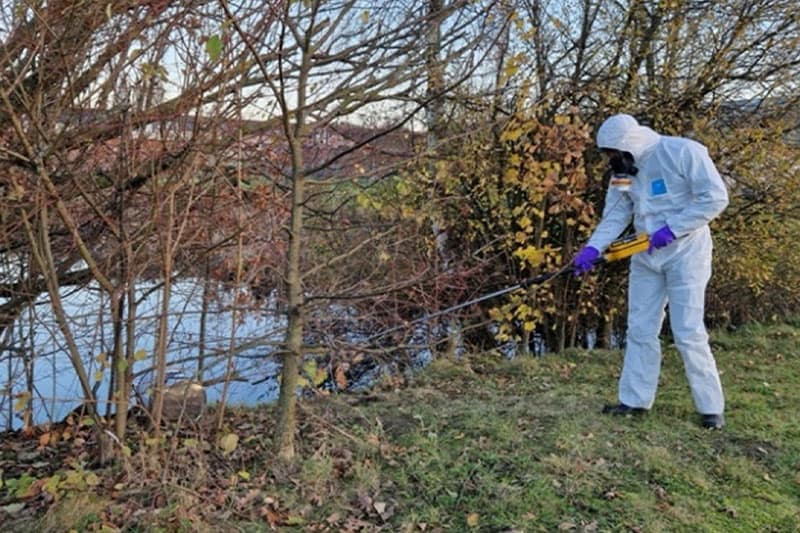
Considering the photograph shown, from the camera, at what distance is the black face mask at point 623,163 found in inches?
149

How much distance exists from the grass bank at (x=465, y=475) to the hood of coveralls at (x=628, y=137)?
63.7 inches

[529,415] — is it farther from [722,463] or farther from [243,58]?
[243,58]

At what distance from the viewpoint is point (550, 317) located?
6855 millimetres

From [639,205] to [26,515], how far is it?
352cm

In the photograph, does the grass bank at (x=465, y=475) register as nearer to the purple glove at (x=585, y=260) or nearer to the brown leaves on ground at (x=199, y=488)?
the brown leaves on ground at (x=199, y=488)

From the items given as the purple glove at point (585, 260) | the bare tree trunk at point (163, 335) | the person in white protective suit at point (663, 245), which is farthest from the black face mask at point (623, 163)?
the bare tree trunk at point (163, 335)

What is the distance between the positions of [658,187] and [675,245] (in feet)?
1.14

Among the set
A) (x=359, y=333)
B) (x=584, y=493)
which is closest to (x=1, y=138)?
(x=359, y=333)

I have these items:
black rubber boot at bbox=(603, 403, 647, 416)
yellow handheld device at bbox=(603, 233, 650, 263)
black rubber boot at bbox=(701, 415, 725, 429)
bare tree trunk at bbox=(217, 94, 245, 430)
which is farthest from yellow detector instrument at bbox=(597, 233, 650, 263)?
bare tree trunk at bbox=(217, 94, 245, 430)

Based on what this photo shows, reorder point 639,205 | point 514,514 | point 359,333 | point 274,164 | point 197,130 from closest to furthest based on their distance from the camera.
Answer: point 514,514
point 197,130
point 274,164
point 639,205
point 359,333

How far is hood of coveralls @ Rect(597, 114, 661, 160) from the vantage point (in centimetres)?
370

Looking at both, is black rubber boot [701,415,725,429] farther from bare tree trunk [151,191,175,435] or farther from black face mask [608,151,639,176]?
bare tree trunk [151,191,175,435]

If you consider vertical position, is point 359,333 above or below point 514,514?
above

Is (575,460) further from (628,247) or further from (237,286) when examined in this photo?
(237,286)
